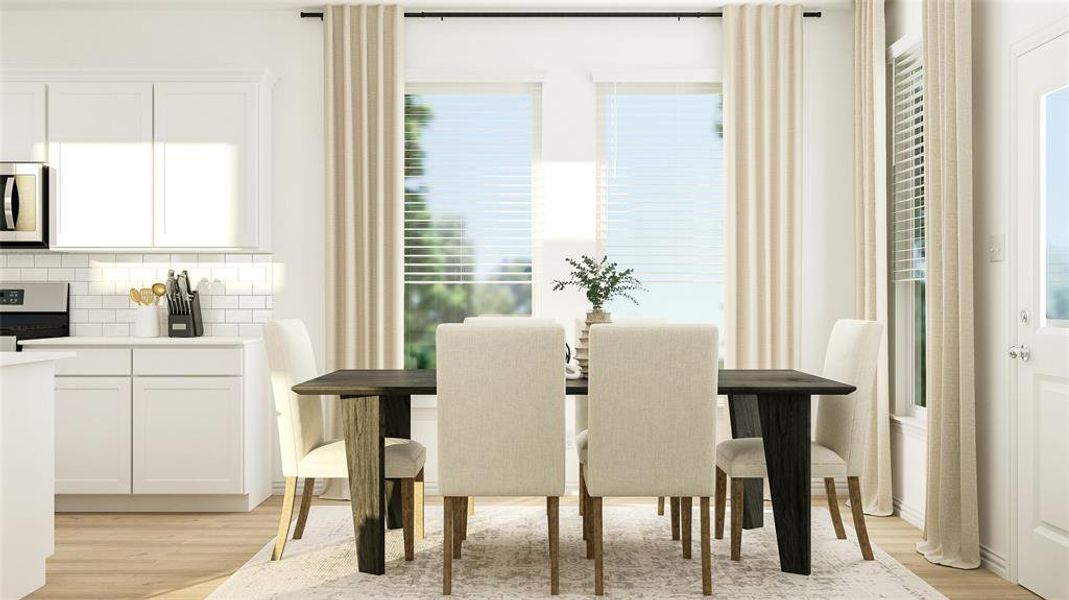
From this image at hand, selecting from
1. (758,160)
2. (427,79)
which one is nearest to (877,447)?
(758,160)

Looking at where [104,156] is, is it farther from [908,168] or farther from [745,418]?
[908,168]

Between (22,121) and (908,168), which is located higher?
(22,121)

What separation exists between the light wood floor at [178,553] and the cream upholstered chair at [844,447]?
41 centimetres

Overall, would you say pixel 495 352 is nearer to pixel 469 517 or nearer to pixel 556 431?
pixel 556 431

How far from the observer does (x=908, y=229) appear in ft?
14.1

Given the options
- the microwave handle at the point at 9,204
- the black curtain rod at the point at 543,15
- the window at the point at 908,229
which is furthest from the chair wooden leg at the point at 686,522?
the microwave handle at the point at 9,204

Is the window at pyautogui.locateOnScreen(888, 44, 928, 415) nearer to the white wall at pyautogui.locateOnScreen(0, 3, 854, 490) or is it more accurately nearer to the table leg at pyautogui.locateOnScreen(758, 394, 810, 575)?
the white wall at pyautogui.locateOnScreen(0, 3, 854, 490)

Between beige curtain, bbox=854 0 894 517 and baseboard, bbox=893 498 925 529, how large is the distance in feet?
0.15

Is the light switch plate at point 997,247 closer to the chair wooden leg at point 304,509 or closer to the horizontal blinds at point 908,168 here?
the horizontal blinds at point 908,168

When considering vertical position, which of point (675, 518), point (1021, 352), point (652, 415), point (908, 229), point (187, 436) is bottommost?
point (675, 518)

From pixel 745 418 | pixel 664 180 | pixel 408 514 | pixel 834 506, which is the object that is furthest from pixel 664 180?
pixel 408 514

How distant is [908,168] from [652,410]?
2.32 metres

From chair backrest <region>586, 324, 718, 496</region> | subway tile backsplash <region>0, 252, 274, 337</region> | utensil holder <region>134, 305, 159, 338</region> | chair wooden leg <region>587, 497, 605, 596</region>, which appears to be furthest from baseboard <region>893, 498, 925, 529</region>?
utensil holder <region>134, 305, 159, 338</region>

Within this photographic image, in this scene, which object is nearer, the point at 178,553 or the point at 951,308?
the point at 951,308
